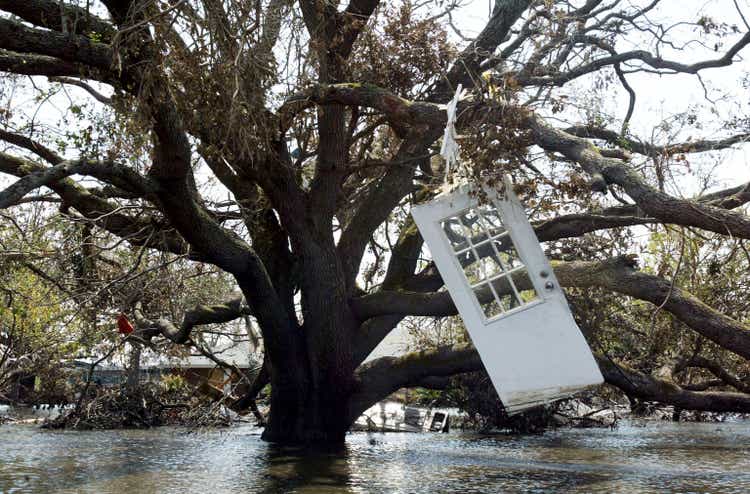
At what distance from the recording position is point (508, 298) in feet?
34.7

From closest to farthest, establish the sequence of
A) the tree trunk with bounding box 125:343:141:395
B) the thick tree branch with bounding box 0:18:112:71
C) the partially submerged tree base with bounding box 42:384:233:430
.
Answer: the thick tree branch with bounding box 0:18:112:71 → the partially submerged tree base with bounding box 42:384:233:430 → the tree trunk with bounding box 125:343:141:395

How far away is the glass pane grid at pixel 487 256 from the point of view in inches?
410

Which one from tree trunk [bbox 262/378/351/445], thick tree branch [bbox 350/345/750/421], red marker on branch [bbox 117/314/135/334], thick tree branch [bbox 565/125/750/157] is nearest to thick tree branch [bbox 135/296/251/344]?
red marker on branch [bbox 117/314/135/334]

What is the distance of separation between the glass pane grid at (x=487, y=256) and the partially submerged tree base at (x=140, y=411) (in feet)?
28.9

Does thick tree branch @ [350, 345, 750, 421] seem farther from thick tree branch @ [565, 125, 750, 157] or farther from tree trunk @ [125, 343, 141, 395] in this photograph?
tree trunk @ [125, 343, 141, 395]

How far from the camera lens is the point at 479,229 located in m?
10.5

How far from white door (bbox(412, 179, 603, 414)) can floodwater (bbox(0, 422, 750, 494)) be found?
125 cm

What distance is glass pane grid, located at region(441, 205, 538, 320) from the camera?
410 inches

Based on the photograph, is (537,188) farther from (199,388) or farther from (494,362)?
(199,388)

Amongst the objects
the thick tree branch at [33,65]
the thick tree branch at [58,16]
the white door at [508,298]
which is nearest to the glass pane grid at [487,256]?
the white door at [508,298]

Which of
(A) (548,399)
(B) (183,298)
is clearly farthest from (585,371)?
(B) (183,298)

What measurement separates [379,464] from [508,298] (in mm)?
3210

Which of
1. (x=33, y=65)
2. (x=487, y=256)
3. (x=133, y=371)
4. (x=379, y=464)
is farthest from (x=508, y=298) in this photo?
(x=133, y=371)

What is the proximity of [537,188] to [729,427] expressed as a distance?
12.6 meters
